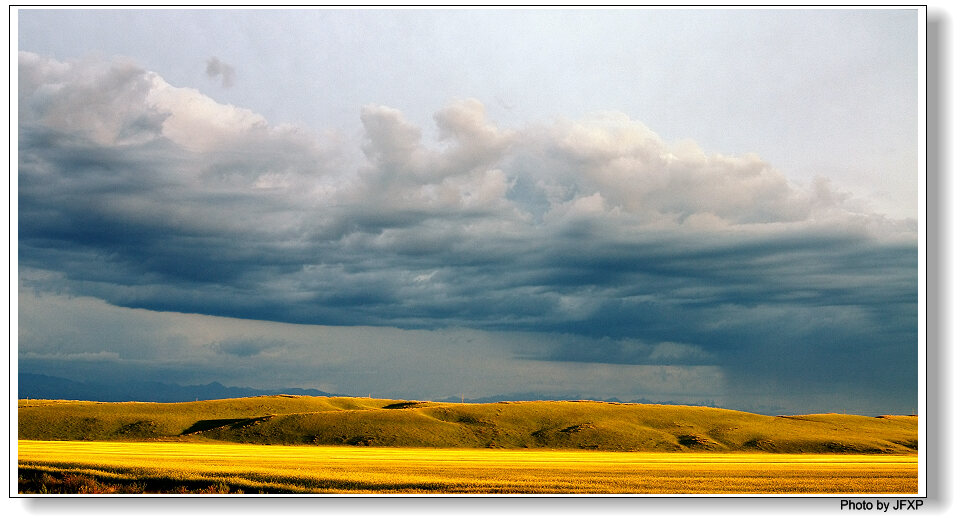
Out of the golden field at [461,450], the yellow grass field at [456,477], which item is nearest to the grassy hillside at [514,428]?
the golden field at [461,450]

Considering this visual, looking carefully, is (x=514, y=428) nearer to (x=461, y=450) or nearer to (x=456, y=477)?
(x=461, y=450)

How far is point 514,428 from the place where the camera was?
15500cm

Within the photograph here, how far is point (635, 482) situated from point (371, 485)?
15.0m

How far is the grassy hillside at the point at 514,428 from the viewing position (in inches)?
5556

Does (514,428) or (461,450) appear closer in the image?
(461,450)

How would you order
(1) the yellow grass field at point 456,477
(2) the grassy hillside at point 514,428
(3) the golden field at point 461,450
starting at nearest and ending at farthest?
(1) the yellow grass field at point 456,477 → (3) the golden field at point 461,450 → (2) the grassy hillside at point 514,428

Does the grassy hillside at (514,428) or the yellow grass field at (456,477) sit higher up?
the yellow grass field at (456,477)

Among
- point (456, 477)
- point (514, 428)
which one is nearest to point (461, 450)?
point (514, 428)

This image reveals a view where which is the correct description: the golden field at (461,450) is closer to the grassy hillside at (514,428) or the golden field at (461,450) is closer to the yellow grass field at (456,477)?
the yellow grass field at (456,477)

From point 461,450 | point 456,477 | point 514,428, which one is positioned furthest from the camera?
point 514,428
